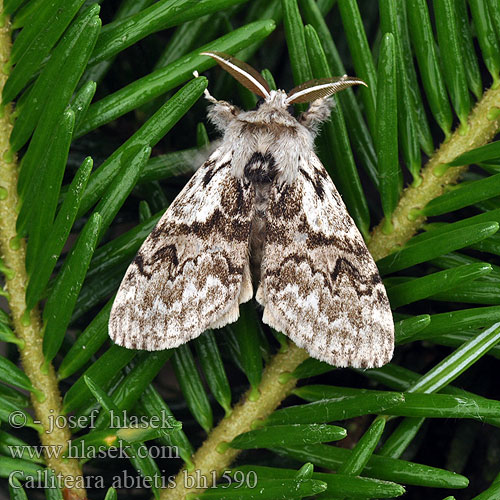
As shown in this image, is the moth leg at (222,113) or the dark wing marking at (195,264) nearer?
the dark wing marking at (195,264)

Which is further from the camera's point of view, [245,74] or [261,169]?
[261,169]

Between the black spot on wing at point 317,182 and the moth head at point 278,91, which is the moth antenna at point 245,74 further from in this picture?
the black spot on wing at point 317,182

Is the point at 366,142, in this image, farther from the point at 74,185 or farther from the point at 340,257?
the point at 74,185

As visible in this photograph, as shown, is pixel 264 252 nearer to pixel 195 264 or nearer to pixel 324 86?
pixel 195 264

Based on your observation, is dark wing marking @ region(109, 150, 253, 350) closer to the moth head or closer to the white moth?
the white moth
